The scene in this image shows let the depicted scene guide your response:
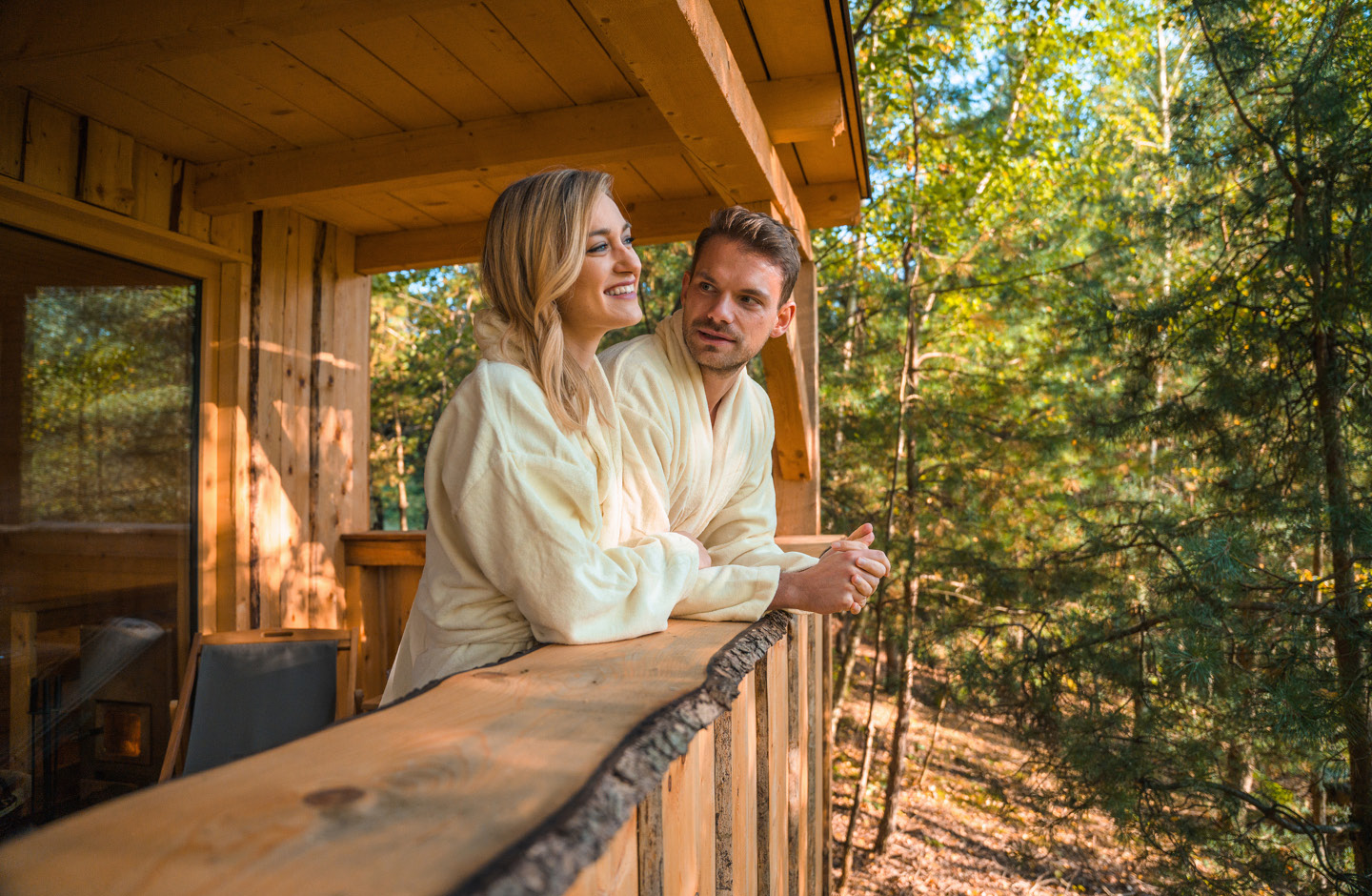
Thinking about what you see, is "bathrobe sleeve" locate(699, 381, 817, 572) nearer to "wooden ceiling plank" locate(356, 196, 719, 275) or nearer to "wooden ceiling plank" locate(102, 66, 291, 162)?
"wooden ceiling plank" locate(356, 196, 719, 275)

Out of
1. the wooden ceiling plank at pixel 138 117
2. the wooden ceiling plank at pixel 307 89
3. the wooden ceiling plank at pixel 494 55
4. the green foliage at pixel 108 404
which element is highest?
the wooden ceiling plank at pixel 494 55

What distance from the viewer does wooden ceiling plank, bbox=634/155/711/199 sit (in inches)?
115

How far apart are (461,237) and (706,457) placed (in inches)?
82.2

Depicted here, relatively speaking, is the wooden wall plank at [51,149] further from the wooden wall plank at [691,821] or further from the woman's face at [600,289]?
the wooden wall plank at [691,821]

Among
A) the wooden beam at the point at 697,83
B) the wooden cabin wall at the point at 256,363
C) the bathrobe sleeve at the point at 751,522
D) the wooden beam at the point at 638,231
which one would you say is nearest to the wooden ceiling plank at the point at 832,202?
the wooden beam at the point at 638,231

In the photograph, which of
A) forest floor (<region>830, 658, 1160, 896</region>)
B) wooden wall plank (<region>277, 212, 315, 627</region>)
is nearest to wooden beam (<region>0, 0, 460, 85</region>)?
wooden wall plank (<region>277, 212, 315, 627</region>)

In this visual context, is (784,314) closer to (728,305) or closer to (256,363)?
(728,305)

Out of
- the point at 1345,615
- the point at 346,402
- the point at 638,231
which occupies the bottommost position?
the point at 1345,615

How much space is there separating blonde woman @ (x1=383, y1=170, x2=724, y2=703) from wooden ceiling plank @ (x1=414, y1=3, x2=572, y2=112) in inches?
27.9

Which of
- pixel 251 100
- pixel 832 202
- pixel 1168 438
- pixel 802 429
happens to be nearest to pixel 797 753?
pixel 802 429

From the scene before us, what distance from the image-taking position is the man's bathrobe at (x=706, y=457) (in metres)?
1.61

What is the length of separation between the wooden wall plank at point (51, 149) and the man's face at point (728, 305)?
5.87 ft

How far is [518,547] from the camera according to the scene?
1.21 m


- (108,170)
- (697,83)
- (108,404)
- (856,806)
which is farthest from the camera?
(856,806)
